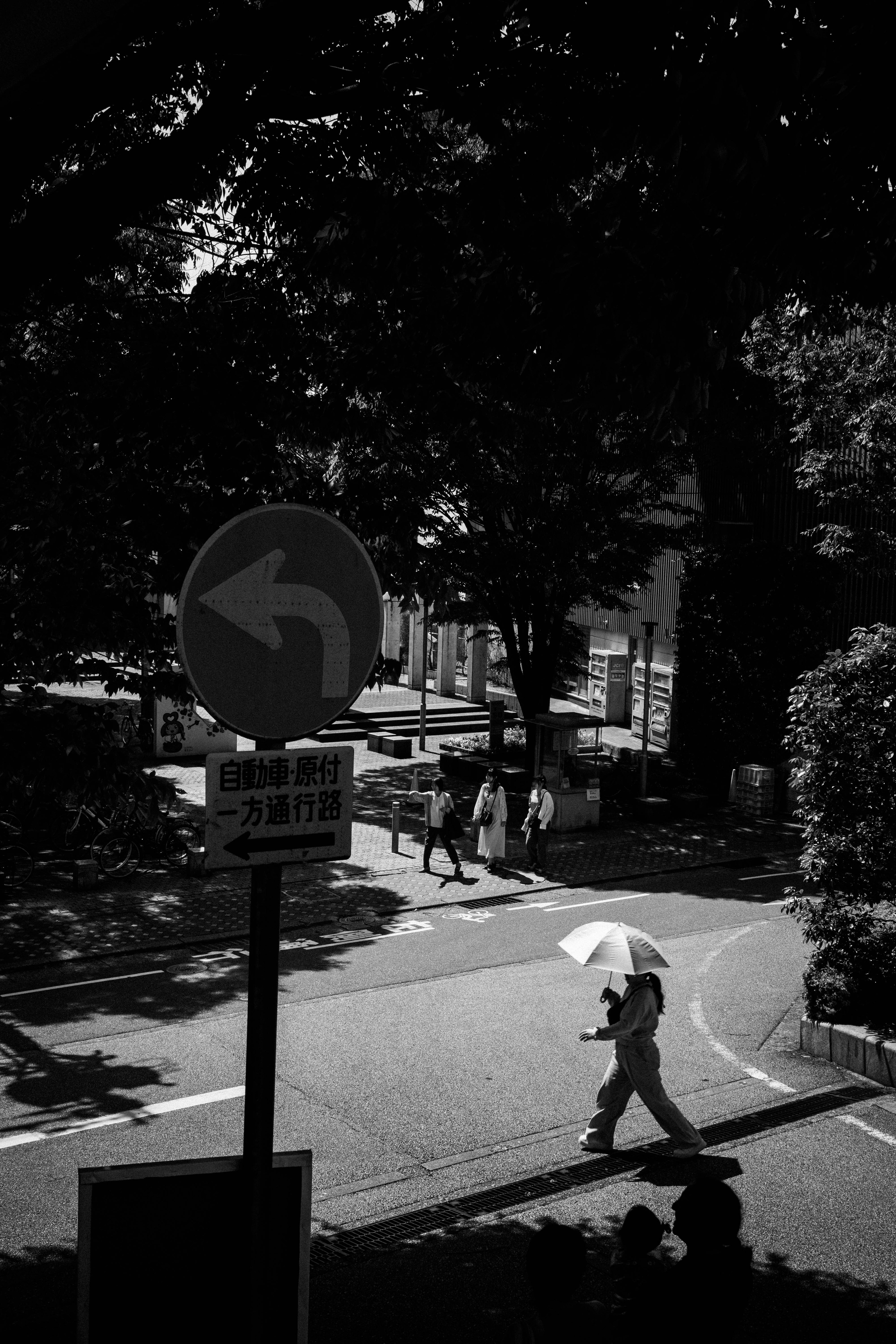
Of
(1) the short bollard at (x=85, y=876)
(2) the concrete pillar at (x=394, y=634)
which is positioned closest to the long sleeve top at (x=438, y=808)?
(1) the short bollard at (x=85, y=876)

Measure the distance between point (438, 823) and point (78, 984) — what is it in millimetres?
6936

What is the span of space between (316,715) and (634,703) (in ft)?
104

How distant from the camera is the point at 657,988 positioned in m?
8.91

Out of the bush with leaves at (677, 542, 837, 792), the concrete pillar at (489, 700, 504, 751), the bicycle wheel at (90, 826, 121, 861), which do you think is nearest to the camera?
the bicycle wheel at (90, 826, 121, 861)

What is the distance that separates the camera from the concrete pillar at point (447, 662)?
125 feet

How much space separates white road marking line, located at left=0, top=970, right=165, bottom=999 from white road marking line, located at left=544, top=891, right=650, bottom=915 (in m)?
5.70

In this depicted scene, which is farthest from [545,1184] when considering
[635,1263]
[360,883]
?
[360,883]

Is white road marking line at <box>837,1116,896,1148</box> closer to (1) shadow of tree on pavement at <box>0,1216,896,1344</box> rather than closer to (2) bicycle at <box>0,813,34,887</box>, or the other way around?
(1) shadow of tree on pavement at <box>0,1216,896,1344</box>

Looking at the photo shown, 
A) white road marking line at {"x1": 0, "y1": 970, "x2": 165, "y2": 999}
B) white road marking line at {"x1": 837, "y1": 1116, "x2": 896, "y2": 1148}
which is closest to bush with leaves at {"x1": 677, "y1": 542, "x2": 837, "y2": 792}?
white road marking line at {"x1": 0, "y1": 970, "x2": 165, "y2": 999}

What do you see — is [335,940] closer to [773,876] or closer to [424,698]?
[773,876]

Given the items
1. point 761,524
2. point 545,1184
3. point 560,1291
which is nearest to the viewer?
point 560,1291

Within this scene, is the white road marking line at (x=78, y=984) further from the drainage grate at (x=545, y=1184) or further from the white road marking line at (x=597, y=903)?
the drainage grate at (x=545, y=1184)

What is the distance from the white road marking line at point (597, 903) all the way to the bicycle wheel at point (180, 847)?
18.8ft

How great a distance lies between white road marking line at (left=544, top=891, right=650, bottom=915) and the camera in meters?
17.5
